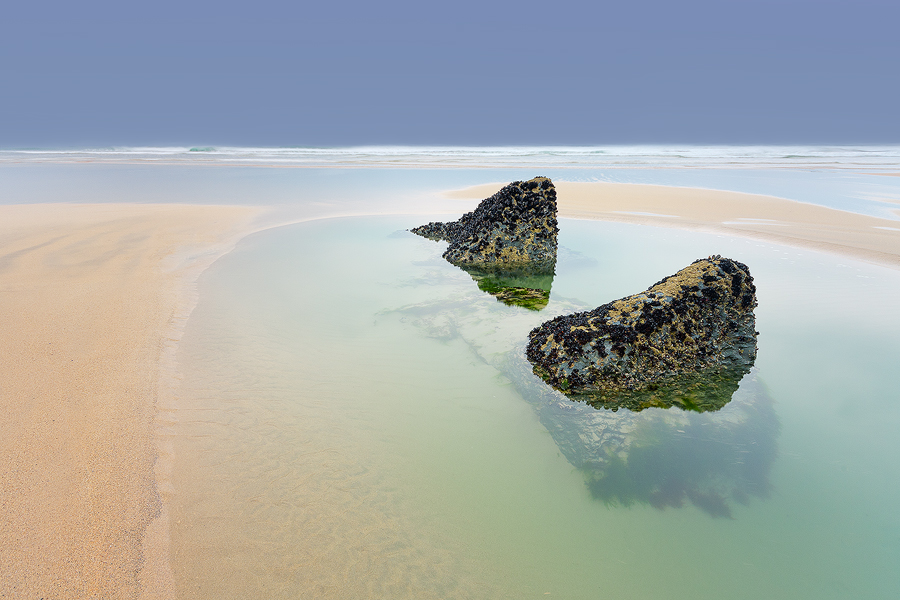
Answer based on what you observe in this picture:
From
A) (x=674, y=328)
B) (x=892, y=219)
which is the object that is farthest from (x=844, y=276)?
(x=892, y=219)

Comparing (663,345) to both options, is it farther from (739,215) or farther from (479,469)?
(739,215)

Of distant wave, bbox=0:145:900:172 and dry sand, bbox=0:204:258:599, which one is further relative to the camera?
distant wave, bbox=0:145:900:172

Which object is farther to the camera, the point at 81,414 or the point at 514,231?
the point at 514,231

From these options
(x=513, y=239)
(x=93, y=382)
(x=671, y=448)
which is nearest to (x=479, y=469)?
(x=671, y=448)

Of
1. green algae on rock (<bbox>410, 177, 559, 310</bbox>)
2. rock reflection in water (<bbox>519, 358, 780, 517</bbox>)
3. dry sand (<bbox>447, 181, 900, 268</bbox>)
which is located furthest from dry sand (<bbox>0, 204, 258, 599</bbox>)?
dry sand (<bbox>447, 181, 900, 268</bbox>)

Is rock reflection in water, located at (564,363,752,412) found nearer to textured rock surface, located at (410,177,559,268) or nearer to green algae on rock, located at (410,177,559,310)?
green algae on rock, located at (410,177,559,310)

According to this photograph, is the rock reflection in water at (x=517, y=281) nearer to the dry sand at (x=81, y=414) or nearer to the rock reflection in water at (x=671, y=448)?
the rock reflection in water at (x=671, y=448)

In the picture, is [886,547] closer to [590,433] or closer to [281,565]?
[590,433]
